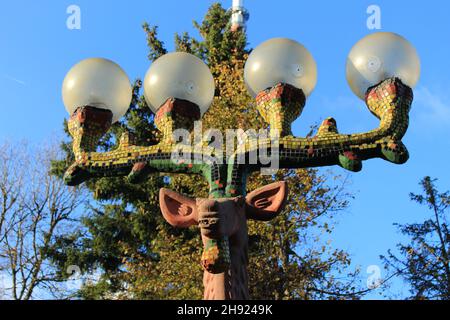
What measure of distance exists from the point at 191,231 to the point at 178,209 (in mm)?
11357

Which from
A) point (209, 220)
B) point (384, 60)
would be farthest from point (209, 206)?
point (384, 60)

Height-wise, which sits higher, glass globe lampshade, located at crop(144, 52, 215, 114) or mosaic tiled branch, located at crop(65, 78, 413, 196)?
glass globe lampshade, located at crop(144, 52, 215, 114)

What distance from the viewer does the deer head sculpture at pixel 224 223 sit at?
12.9ft

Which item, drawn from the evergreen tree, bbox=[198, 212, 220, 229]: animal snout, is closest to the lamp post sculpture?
bbox=[198, 212, 220, 229]: animal snout

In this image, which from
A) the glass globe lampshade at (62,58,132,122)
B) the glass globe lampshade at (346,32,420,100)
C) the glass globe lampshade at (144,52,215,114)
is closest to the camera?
the glass globe lampshade at (346,32,420,100)

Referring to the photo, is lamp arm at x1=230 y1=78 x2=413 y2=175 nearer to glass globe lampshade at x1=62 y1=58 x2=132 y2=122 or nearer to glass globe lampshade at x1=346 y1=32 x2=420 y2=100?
glass globe lampshade at x1=346 y1=32 x2=420 y2=100

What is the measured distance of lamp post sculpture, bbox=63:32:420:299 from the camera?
4.12 m

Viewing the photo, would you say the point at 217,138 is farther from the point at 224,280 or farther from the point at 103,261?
the point at 103,261

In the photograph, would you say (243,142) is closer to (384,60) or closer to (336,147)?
(336,147)

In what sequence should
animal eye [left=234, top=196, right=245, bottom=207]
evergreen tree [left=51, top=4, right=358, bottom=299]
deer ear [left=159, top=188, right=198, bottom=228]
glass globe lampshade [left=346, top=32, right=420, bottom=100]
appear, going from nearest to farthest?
animal eye [left=234, top=196, right=245, bottom=207] < deer ear [left=159, top=188, right=198, bottom=228] < glass globe lampshade [left=346, top=32, right=420, bottom=100] < evergreen tree [left=51, top=4, right=358, bottom=299]

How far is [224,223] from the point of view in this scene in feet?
13.0
